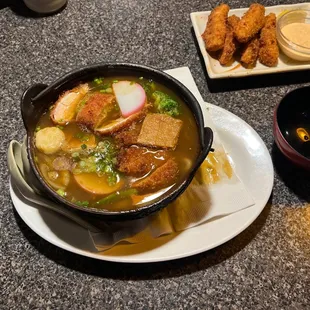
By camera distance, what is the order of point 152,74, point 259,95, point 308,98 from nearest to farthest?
point 152,74, point 308,98, point 259,95

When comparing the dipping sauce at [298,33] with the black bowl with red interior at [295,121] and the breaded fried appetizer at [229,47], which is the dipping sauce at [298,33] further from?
the black bowl with red interior at [295,121]

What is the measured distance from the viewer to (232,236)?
1.16m

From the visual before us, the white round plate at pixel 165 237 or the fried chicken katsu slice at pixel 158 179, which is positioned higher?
the fried chicken katsu slice at pixel 158 179

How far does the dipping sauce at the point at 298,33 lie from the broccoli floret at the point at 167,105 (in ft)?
2.73

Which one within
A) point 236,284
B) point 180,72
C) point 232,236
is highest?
point 180,72

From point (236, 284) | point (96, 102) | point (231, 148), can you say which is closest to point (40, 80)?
point (96, 102)

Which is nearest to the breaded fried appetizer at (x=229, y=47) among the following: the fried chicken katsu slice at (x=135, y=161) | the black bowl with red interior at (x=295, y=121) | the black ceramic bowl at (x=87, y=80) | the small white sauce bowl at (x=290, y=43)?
the small white sauce bowl at (x=290, y=43)

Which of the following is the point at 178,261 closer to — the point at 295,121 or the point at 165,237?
the point at 165,237

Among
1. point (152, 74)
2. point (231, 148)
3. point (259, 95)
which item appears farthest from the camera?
point (259, 95)

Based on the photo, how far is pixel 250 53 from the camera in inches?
66.6

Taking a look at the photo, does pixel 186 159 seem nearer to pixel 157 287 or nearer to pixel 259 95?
pixel 157 287

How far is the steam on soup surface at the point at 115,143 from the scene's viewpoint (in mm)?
1089

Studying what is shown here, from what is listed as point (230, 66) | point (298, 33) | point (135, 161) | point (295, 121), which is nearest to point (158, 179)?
point (135, 161)

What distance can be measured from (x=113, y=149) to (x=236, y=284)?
52cm
